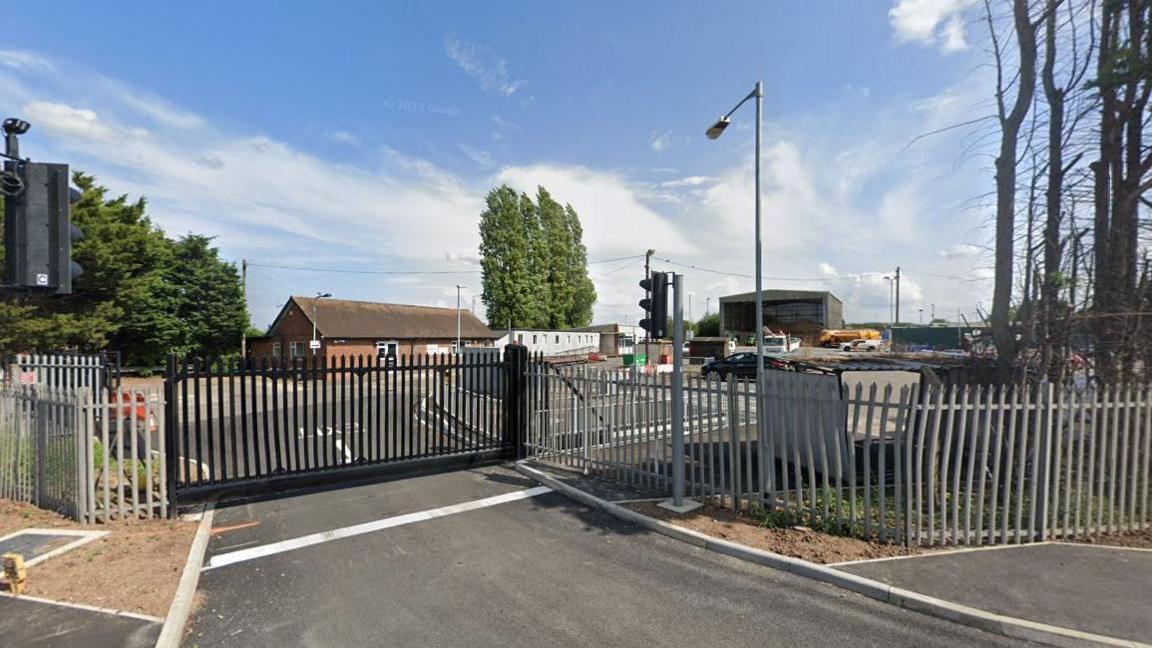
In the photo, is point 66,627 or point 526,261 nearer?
point 66,627

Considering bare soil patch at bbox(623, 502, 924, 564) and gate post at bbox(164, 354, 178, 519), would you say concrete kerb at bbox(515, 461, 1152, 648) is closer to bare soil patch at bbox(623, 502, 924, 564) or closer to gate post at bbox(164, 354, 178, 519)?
bare soil patch at bbox(623, 502, 924, 564)

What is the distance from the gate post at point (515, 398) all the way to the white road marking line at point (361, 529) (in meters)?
1.62

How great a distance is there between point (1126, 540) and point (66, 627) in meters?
9.55

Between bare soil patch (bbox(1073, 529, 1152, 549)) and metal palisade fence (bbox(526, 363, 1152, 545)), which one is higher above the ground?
metal palisade fence (bbox(526, 363, 1152, 545))

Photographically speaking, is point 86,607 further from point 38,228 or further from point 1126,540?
point 1126,540

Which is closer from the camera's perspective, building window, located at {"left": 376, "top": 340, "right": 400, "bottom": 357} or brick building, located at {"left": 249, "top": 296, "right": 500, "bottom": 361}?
brick building, located at {"left": 249, "top": 296, "right": 500, "bottom": 361}

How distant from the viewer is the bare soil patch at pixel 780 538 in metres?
4.69

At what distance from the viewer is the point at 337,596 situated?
4172 millimetres

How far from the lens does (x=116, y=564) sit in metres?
4.50

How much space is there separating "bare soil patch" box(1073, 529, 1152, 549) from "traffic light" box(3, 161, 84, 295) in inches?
376

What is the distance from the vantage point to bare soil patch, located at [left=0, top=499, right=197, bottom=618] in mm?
3930

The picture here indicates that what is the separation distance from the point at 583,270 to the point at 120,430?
165ft

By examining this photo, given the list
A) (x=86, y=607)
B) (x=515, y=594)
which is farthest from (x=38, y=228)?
(x=515, y=594)

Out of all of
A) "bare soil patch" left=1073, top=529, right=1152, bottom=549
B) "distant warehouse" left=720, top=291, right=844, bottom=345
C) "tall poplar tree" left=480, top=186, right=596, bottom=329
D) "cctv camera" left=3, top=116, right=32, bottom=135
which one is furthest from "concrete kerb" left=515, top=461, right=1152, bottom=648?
"distant warehouse" left=720, top=291, right=844, bottom=345
